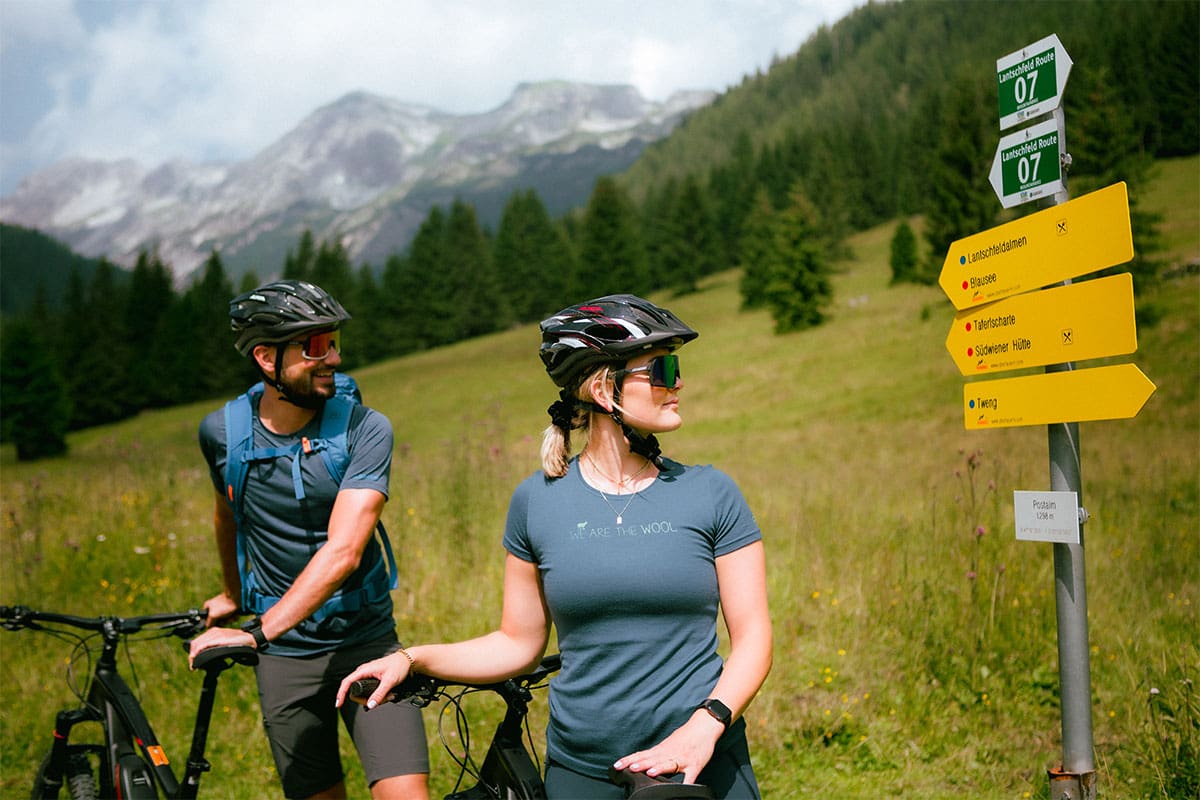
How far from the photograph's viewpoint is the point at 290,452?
3.18 metres

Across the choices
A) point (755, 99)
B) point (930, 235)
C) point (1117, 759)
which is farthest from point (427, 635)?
point (755, 99)

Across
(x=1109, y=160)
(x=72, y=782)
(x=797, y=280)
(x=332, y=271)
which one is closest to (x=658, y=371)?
(x=72, y=782)

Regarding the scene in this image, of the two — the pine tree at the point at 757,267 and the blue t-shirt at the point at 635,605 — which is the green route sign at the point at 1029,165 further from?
the pine tree at the point at 757,267

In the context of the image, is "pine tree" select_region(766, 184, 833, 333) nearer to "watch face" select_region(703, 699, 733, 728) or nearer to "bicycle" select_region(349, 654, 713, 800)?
"bicycle" select_region(349, 654, 713, 800)

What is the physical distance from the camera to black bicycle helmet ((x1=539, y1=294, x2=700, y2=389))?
2.24 meters

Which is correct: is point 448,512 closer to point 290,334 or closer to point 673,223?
point 290,334

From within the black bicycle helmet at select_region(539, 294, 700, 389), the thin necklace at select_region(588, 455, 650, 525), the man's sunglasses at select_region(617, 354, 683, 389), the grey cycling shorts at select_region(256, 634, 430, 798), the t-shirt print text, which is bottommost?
the grey cycling shorts at select_region(256, 634, 430, 798)

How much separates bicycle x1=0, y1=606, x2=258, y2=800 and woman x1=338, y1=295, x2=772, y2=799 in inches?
52.7

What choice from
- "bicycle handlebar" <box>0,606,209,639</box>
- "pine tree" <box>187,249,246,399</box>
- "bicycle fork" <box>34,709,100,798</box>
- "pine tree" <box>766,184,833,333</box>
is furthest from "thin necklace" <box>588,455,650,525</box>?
"pine tree" <box>187,249,246,399</box>

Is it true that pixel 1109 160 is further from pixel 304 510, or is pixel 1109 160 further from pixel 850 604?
pixel 304 510

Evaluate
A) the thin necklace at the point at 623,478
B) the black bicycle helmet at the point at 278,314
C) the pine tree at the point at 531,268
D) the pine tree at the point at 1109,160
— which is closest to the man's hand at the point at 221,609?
the black bicycle helmet at the point at 278,314

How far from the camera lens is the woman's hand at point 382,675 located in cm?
211

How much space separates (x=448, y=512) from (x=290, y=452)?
4661 millimetres

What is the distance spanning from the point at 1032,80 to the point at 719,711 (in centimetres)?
294
